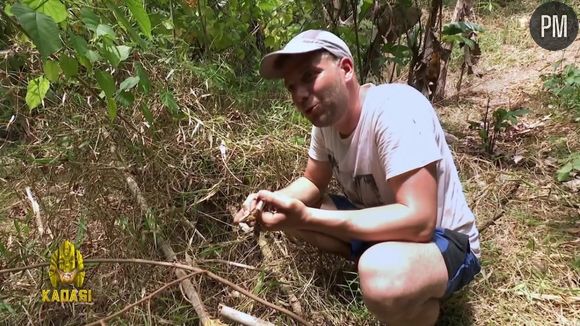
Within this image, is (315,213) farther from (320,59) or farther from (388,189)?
(320,59)

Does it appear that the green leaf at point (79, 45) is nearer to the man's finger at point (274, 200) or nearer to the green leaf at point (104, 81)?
the green leaf at point (104, 81)

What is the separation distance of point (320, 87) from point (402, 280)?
1.88ft

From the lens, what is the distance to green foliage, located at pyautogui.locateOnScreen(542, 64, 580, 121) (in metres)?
2.75

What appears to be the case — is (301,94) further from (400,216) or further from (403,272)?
(403,272)

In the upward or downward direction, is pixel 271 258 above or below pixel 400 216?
below

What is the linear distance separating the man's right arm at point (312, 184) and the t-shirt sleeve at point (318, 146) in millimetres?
20

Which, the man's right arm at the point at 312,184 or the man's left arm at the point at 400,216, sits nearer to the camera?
the man's left arm at the point at 400,216

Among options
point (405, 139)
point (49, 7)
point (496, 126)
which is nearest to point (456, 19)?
point (496, 126)

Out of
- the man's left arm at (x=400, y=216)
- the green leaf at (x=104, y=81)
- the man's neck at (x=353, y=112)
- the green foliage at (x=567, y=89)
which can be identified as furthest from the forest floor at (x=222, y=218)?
the green leaf at (x=104, y=81)

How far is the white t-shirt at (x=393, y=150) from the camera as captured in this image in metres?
1.44

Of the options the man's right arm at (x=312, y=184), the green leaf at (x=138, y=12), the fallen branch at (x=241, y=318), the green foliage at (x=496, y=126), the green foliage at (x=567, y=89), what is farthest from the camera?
the green foliage at (x=567, y=89)

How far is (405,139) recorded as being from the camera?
144 cm

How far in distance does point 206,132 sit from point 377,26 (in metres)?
1.13

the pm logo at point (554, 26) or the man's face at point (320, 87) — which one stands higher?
the man's face at point (320, 87)
